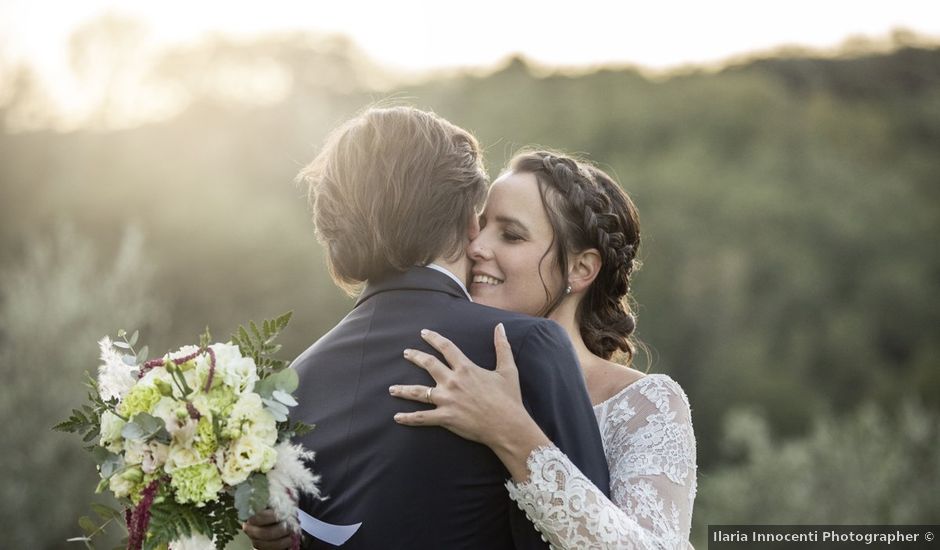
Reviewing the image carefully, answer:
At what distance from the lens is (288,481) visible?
2707mm

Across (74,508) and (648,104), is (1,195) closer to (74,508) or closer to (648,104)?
(74,508)

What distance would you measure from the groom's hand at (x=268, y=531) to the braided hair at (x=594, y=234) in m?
1.50

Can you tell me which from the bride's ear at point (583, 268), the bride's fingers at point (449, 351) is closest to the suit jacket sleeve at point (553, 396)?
the bride's fingers at point (449, 351)

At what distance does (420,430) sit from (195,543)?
64 cm

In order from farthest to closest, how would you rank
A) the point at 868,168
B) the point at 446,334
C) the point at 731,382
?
1. the point at 868,168
2. the point at 731,382
3. the point at 446,334

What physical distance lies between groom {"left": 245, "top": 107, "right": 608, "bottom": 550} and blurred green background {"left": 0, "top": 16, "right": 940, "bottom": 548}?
13.4 meters

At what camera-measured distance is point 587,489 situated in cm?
283

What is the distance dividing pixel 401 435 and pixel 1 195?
83.6 ft

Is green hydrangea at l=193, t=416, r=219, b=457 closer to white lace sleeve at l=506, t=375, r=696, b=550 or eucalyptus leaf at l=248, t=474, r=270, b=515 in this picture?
eucalyptus leaf at l=248, t=474, r=270, b=515

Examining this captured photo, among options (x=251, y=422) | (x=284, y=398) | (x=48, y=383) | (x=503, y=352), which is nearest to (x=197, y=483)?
(x=251, y=422)

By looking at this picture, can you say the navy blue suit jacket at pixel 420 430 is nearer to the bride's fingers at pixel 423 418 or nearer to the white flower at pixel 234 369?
the bride's fingers at pixel 423 418

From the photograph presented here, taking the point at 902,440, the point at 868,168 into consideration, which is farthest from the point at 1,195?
the point at 868,168

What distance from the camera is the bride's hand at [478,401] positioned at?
2729 millimetres

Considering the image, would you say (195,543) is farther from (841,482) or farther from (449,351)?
(841,482)
